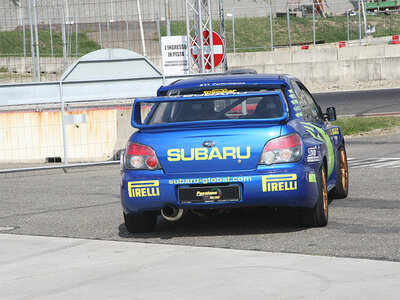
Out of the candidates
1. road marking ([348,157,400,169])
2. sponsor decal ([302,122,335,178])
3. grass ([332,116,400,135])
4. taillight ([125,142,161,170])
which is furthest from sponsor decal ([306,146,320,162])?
grass ([332,116,400,135])

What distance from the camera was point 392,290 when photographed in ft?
17.5

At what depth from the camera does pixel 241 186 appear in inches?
295

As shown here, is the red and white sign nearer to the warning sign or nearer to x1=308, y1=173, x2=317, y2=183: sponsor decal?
the warning sign

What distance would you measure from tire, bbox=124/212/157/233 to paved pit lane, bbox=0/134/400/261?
8cm

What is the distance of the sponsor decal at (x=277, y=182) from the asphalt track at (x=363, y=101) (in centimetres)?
1798

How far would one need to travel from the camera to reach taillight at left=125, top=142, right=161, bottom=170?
7.68m

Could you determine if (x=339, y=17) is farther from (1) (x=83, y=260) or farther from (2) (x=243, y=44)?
(1) (x=83, y=260)

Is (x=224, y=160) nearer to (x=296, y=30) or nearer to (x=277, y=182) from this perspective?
(x=277, y=182)

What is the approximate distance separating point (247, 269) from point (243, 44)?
37.9 metres

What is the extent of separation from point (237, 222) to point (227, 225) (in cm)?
20

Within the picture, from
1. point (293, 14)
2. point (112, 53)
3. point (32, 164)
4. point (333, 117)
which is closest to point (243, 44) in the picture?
point (293, 14)

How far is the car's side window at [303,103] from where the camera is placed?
→ 8625mm

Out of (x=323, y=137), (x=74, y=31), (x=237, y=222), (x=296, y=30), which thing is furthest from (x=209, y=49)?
(x=296, y=30)

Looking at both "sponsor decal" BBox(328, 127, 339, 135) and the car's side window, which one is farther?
"sponsor decal" BBox(328, 127, 339, 135)
